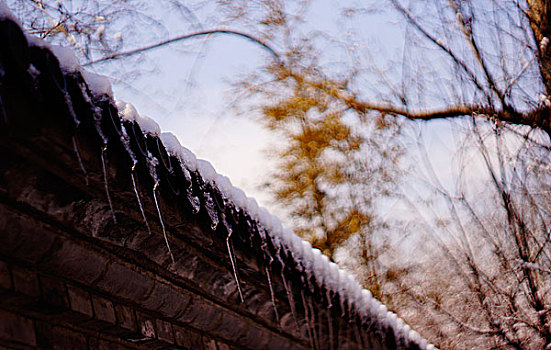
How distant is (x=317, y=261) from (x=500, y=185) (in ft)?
10.1

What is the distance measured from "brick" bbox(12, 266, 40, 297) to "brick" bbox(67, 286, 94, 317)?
0.53ft

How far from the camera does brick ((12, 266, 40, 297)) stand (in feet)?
7.27

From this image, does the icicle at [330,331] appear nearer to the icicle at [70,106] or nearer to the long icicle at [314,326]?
the long icicle at [314,326]

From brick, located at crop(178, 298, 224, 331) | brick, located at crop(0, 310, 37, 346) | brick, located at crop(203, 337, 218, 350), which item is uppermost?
brick, located at crop(178, 298, 224, 331)

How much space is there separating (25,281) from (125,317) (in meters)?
0.60

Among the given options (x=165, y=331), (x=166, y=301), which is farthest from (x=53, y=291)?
(x=165, y=331)

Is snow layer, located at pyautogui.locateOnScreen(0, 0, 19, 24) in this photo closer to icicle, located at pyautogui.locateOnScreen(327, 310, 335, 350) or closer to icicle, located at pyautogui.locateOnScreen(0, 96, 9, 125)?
icicle, located at pyautogui.locateOnScreen(0, 96, 9, 125)

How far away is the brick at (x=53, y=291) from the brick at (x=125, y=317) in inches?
13.6

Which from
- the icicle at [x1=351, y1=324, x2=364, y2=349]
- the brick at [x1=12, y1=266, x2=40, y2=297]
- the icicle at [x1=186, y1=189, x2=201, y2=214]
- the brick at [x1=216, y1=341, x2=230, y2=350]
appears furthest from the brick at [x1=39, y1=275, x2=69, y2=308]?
the icicle at [x1=351, y1=324, x2=364, y2=349]

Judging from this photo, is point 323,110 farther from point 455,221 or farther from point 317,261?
point 317,261

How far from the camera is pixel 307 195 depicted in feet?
48.8

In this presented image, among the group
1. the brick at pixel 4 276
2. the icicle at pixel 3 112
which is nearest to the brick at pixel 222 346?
the brick at pixel 4 276

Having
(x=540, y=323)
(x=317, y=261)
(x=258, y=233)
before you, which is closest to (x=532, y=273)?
(x=540, y=323)

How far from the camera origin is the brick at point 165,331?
9.77 feet
